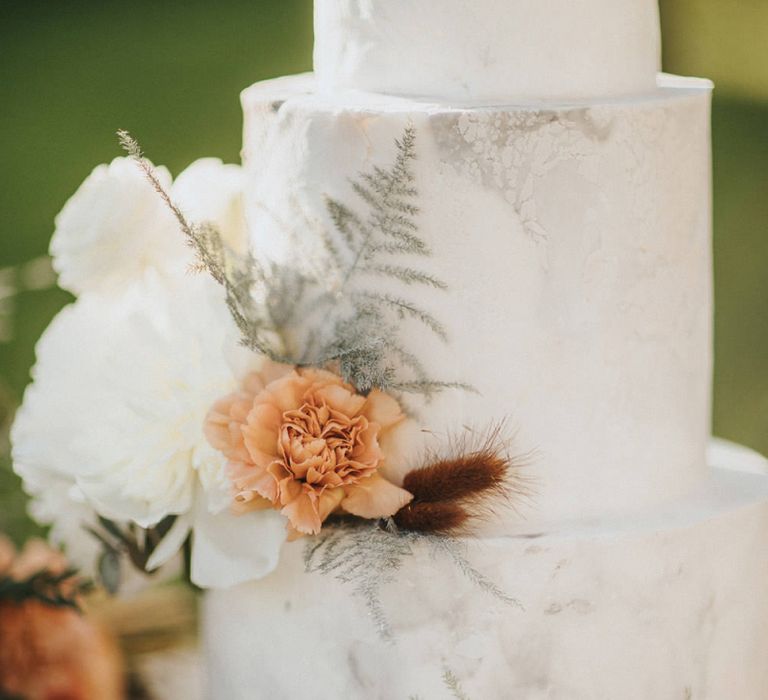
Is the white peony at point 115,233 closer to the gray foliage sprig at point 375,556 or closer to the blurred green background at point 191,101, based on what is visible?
the gray foliage sprig at point 375,556

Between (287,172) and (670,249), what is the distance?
37 cm

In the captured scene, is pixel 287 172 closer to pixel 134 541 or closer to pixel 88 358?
pixel 88 358

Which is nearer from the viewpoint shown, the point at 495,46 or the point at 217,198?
the point at 495,46

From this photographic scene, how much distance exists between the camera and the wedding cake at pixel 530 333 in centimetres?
97

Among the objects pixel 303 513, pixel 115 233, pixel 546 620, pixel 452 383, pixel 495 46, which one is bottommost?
pixel 546 620

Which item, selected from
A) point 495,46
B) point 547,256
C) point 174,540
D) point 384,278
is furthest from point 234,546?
point 495,46

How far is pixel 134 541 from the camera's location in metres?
1.14

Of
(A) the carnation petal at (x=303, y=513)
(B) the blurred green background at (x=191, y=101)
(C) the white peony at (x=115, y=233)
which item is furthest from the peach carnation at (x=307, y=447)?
(B) the blurred green background at (x=191, y=101)

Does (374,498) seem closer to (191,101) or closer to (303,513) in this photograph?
(303,513)

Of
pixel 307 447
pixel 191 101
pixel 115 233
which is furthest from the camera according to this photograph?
A: pixel 191 101

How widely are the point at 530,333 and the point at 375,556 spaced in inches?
9.7

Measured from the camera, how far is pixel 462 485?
955 mm

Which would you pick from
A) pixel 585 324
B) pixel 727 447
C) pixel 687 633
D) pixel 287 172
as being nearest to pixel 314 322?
pixel 287 172

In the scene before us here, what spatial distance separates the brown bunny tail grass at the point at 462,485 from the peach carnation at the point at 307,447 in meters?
0.02
